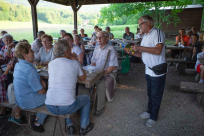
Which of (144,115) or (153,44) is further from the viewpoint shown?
(144,115)

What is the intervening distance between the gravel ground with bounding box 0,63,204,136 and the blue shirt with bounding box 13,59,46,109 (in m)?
0.54

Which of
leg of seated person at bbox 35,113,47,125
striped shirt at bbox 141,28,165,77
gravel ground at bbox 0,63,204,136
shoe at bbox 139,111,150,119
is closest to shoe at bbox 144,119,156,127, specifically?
gravel ground at bbox 0,63,204,136

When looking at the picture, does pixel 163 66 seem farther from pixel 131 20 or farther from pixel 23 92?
pixel 131 20

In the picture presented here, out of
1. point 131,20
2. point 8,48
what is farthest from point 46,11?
point 8,48

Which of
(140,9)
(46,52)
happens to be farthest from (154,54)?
(140,9)

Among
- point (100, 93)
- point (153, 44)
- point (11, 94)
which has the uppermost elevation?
point (153, 44)

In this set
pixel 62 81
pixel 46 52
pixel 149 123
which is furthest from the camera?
pixel 46 52

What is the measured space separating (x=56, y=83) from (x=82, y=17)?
26.8 m

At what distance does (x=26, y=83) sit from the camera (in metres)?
1.87

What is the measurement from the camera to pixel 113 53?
2.87m

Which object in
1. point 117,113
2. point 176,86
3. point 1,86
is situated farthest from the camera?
point 176,86

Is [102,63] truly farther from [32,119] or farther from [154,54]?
[32,119]

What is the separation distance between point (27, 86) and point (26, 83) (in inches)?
1.8

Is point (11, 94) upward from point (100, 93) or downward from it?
upward
